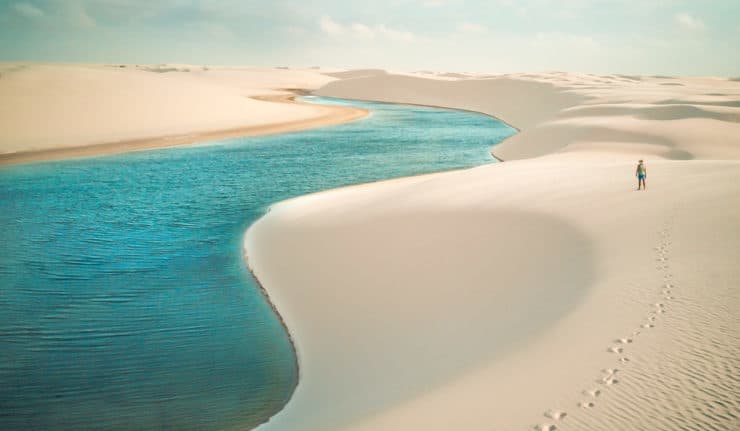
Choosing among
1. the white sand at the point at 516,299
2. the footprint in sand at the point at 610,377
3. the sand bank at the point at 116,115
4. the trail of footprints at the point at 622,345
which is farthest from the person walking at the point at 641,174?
the sand bank at the point at 116,115

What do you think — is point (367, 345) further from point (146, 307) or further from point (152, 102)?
point (152, 102)

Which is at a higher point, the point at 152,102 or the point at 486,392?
the point at 152,102

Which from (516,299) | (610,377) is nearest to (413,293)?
(516,299)

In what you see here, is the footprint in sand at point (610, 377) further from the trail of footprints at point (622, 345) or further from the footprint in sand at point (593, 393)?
the footprint in sand at point (593, 393)

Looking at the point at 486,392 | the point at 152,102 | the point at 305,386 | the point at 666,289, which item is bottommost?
the point at 305,386

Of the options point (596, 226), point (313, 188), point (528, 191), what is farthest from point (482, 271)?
point (313, 188)

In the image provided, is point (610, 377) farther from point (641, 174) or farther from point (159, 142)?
point (159, 142)
